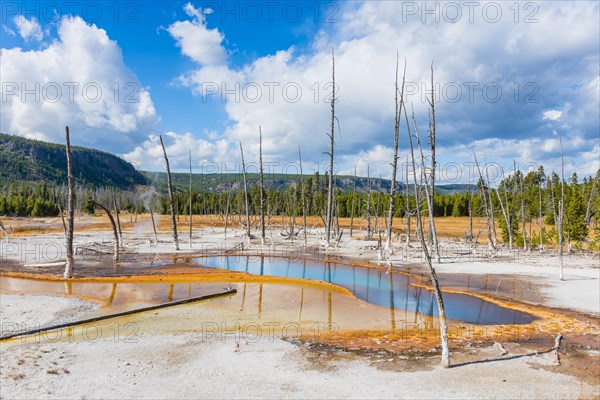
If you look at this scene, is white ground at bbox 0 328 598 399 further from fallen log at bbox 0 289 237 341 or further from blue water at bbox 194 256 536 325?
blue water at bbox 194 256 536 325

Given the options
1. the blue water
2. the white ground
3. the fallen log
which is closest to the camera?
the white ground

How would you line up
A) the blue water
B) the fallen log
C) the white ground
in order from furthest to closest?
1. the blue water
2. the fallen log
3. the white ground

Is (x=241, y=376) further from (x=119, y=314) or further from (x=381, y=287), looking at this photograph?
(x=381, y=287)

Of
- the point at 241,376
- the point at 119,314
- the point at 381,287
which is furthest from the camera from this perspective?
the point at 381,287

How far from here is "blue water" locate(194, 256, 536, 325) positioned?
57.0 feet

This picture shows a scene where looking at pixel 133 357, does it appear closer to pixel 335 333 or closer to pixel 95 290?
pixel 335 333

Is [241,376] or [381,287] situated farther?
[381,287]

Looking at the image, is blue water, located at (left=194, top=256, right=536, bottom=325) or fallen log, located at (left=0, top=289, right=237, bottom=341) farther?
blue water, located at (left=194, top=256, right=536, bottom=325)

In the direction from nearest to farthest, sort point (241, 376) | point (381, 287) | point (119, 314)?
point (241, 376)
point (119, 314)
point (381, 287)

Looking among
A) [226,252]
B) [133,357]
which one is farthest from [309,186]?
[133,357]

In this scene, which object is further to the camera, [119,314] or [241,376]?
[119,314]

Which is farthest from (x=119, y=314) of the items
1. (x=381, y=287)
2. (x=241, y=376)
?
(x=381, y=287)


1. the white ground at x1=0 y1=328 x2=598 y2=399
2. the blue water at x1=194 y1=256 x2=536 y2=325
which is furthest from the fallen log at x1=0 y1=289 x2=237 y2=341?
the blue water at x1=194 y1=256 x2=536 y2=325

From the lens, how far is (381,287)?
23125mm
